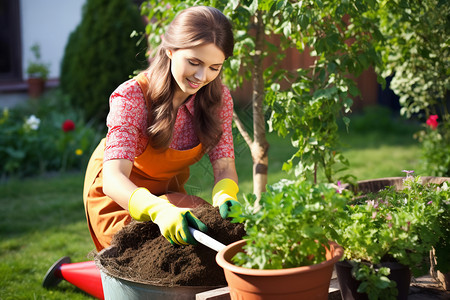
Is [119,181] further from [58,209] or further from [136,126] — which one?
[58,209]

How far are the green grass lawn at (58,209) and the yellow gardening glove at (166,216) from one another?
0.96ft

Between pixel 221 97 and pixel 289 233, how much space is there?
1.00 meters

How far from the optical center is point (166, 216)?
1.53 m

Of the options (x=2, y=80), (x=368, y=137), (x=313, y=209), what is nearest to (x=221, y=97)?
(x=313, y=209)

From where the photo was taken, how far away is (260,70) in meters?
2.48

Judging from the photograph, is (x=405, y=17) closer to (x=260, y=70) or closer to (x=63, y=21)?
(x=260, y=70)

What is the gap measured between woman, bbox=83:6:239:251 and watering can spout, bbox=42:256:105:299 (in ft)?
0.93

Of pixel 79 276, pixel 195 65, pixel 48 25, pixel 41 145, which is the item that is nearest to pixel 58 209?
pixel 41 145

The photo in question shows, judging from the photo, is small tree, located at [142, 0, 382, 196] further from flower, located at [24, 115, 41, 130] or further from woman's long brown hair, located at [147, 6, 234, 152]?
flower, located at [24, 115, 41, 130]

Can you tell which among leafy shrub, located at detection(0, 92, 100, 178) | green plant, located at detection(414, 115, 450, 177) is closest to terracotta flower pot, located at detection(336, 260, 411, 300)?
green plant, located at detection(414, 115, 450, 177)

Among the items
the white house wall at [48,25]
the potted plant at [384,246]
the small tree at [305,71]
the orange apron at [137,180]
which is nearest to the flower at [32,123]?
the white house wall at [48,25]

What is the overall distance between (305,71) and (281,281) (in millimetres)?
1319

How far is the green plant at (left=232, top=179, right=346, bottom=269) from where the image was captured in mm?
1201

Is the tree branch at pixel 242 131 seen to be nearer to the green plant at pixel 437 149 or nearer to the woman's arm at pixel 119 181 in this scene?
the woman's arm at pixel 119 181
